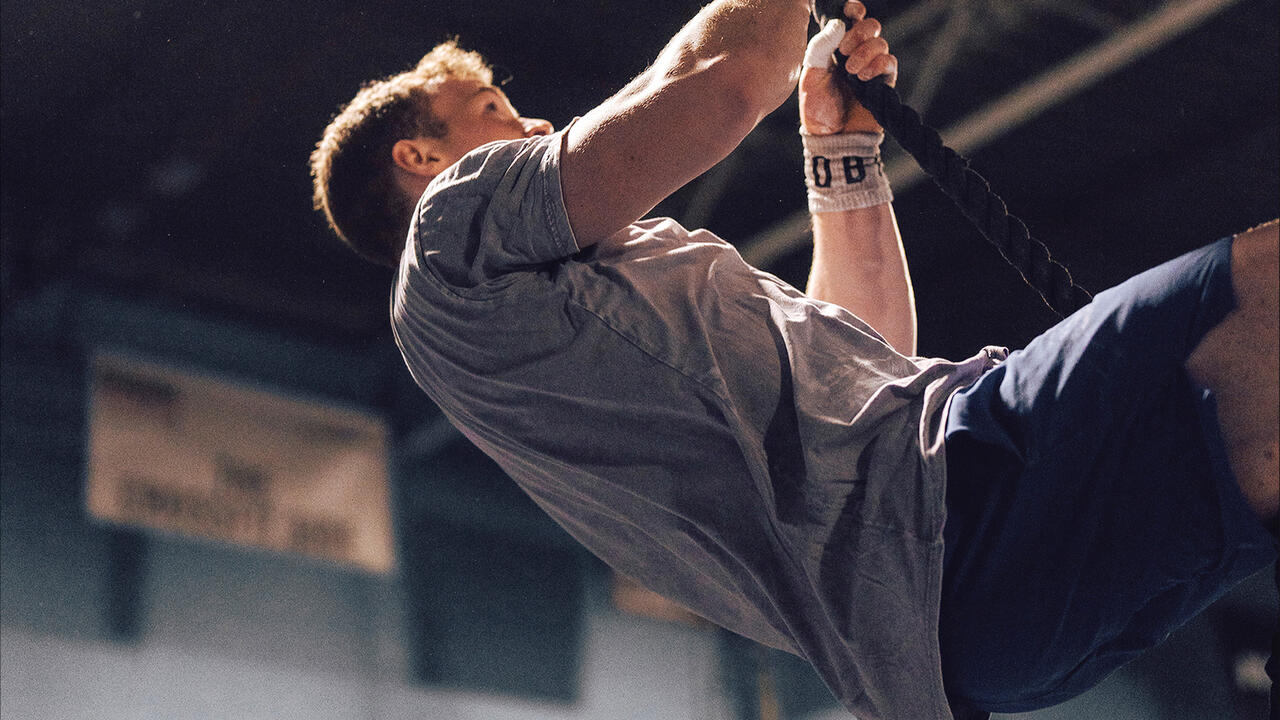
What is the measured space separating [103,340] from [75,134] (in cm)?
121

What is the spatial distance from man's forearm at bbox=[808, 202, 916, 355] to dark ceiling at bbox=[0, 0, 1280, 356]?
63.1 inches

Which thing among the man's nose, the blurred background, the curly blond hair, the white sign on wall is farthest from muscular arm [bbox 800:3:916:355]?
the white sign on wall

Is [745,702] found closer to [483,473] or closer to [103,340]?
[483,473]

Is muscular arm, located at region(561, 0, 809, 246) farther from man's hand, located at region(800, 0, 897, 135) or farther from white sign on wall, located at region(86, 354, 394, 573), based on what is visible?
white sign on wall, located at region(86, 354, 394, 573)

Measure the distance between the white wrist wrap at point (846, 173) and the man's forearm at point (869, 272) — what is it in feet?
0.04

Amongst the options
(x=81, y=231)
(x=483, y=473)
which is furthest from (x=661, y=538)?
(x=483, y=473)

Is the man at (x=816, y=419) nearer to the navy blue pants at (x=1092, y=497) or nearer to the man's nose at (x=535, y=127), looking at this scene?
the navy blue pants at (x=1092, y=497)

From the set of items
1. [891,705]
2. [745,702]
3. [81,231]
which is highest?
[81,231]

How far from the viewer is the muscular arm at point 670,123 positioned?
3.18 ft

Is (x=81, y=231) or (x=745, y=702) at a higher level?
(x=81, y=231)

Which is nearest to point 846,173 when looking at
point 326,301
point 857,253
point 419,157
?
point 857,253

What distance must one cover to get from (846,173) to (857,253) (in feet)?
0.32

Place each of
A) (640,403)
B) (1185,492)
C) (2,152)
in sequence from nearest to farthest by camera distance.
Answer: (1185,492), (640,403), (2,152)

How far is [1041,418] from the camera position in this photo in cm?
84
